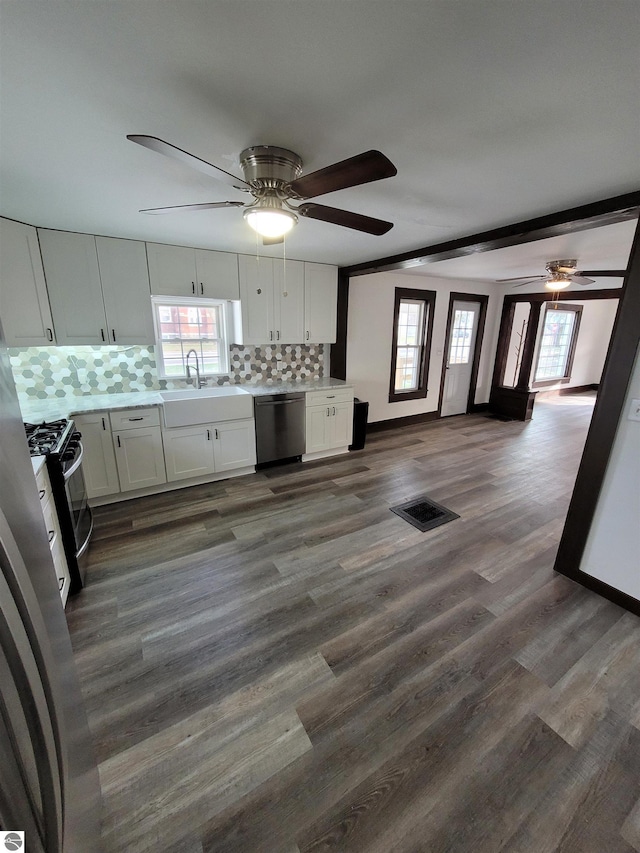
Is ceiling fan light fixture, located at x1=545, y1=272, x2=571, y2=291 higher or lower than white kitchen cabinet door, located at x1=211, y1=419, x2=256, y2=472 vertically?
higher

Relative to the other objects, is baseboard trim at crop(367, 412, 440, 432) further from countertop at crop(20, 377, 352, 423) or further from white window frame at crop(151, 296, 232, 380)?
white window frame at crop(151, 296, 232, 380)

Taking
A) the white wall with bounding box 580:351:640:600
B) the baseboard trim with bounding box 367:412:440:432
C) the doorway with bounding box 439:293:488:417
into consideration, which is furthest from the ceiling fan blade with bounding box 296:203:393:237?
the doorway with bounding box 439:293:488:417

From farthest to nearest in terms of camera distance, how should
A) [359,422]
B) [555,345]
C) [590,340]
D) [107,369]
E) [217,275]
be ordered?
[590,340] → [555,345] → [359,422] → [217,275] → [107,369]

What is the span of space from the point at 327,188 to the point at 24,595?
161 cm

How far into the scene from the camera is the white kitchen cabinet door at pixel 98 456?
2895 millimetres

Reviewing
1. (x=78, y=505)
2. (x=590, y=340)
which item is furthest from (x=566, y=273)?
(x=590, y=340)

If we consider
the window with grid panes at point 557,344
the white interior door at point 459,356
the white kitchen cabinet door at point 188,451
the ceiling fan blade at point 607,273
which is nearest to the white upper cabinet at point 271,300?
the white kitchen cabinet door at point 188,451

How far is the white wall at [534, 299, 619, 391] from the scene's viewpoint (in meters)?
8.02

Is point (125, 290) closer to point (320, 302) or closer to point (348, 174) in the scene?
point (320, 302)

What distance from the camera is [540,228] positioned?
2.37 m

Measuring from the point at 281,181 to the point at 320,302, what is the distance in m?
2.67

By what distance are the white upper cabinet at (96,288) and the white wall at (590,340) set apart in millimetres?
8469

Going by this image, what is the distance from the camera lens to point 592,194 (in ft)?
6.52

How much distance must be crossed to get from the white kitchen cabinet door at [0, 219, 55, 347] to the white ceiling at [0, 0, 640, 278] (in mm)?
661
